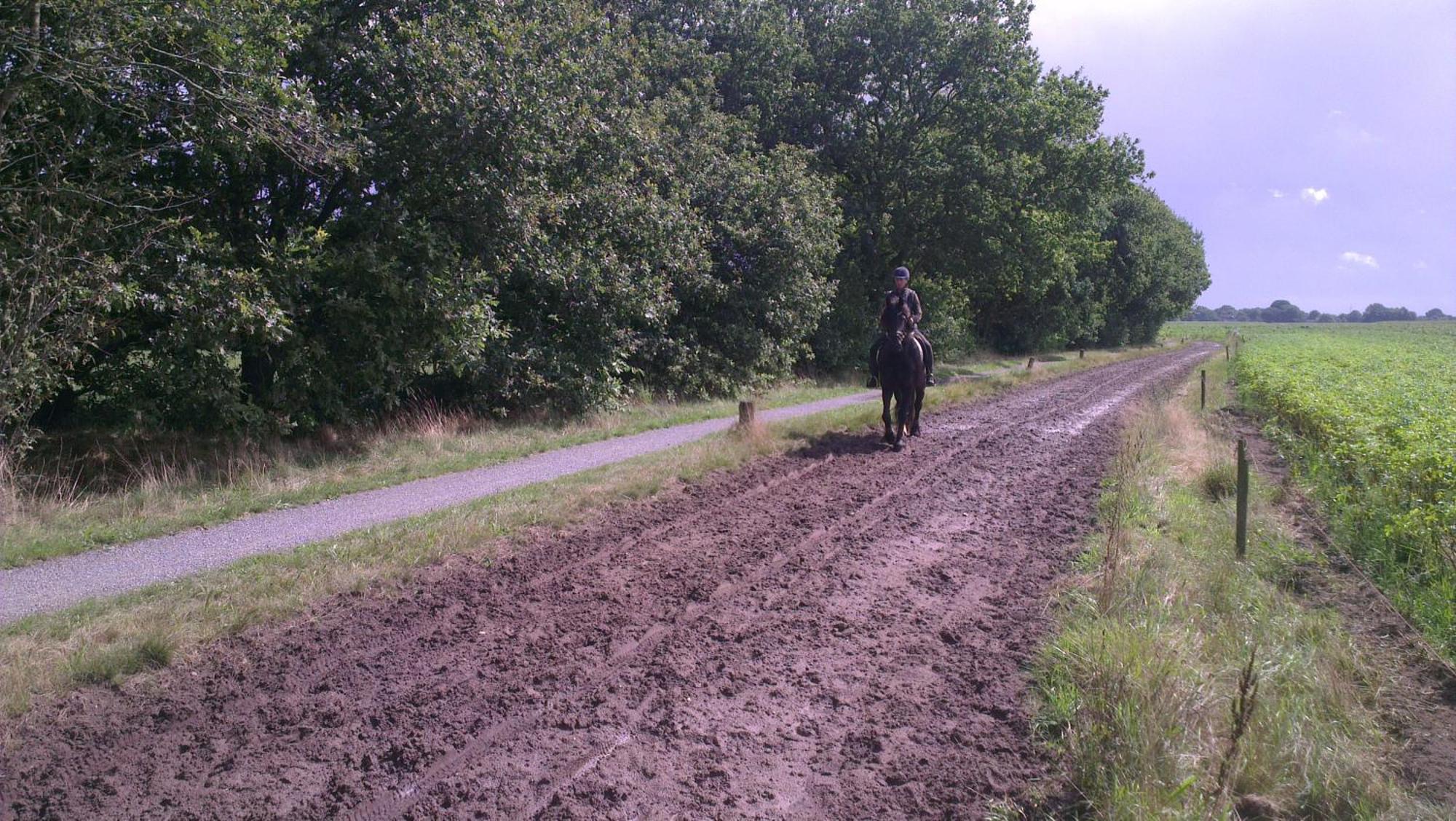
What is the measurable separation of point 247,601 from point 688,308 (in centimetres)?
1668

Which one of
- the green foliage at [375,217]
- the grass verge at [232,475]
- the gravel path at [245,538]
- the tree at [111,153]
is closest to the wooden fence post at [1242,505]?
the gravel path at [245,538]

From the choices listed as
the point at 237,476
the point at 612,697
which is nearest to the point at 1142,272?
the point at 237,476

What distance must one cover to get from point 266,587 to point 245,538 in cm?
192

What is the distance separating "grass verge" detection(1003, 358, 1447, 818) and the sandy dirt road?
12.9 inches

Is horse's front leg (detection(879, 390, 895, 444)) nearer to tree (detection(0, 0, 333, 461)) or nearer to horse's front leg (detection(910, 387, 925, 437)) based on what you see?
horse's front leg (detection(910, 387, 925, 437))

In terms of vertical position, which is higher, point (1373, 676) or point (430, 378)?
point (430, 378)

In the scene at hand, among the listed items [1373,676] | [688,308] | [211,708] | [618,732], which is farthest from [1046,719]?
[688,308]

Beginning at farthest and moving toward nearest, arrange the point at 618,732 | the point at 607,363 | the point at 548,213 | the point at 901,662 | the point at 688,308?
1. the point at 688,308
2. the point at 607,363
3. the point at 548,213
4. the point at 901,662
5. the point at 618,732

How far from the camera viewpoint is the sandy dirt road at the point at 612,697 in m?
3.67

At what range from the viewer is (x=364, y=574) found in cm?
616

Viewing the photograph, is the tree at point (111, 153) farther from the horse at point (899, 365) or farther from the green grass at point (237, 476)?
the horse at point (899, 365)

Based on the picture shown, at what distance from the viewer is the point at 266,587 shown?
19.4 feet

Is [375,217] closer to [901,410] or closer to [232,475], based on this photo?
[232,475]

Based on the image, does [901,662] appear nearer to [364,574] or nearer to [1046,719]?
[1046,719]
